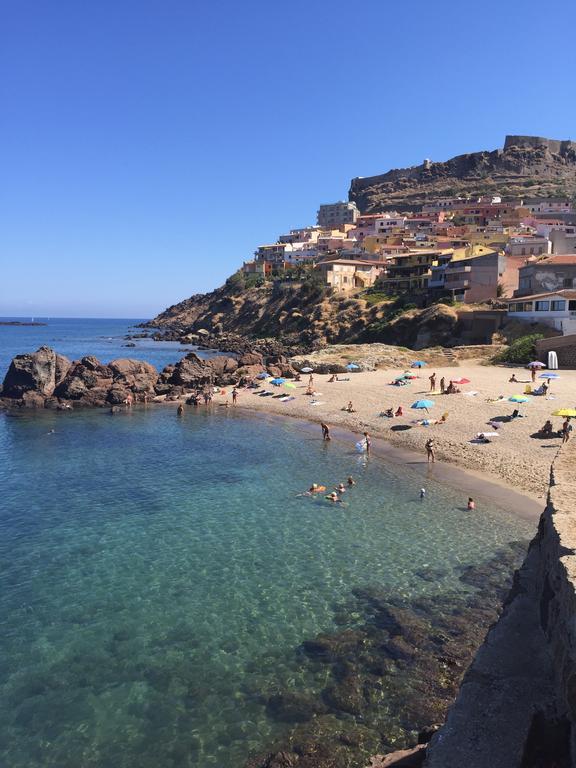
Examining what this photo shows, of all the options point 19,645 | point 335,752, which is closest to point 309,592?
point 335,752

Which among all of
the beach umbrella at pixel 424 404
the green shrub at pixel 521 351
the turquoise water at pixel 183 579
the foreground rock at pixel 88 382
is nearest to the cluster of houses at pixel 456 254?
the green shrub at pixel 521 351

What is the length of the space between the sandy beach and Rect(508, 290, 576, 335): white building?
25.7ft

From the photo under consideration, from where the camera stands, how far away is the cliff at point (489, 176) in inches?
5719

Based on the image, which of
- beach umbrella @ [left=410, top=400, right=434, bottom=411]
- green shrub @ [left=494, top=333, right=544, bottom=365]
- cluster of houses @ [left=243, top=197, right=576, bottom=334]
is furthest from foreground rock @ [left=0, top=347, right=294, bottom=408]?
cluster of houses @ [left=243, top=197, right=576, bottom=334]

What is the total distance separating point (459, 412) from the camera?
1314 inches

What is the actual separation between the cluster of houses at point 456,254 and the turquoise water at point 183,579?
3591 cm

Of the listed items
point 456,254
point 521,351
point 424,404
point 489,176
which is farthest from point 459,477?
point 489,176

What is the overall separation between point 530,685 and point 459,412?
2638 cm

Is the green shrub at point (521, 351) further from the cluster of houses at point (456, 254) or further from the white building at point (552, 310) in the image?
the cluster of houses at point (456, 254)

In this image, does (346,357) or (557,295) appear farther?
(346,357)

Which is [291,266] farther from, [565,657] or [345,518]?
[565,657]

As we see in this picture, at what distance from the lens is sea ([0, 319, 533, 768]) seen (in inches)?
413

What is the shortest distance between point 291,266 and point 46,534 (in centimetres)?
10349

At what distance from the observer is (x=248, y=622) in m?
13.9
